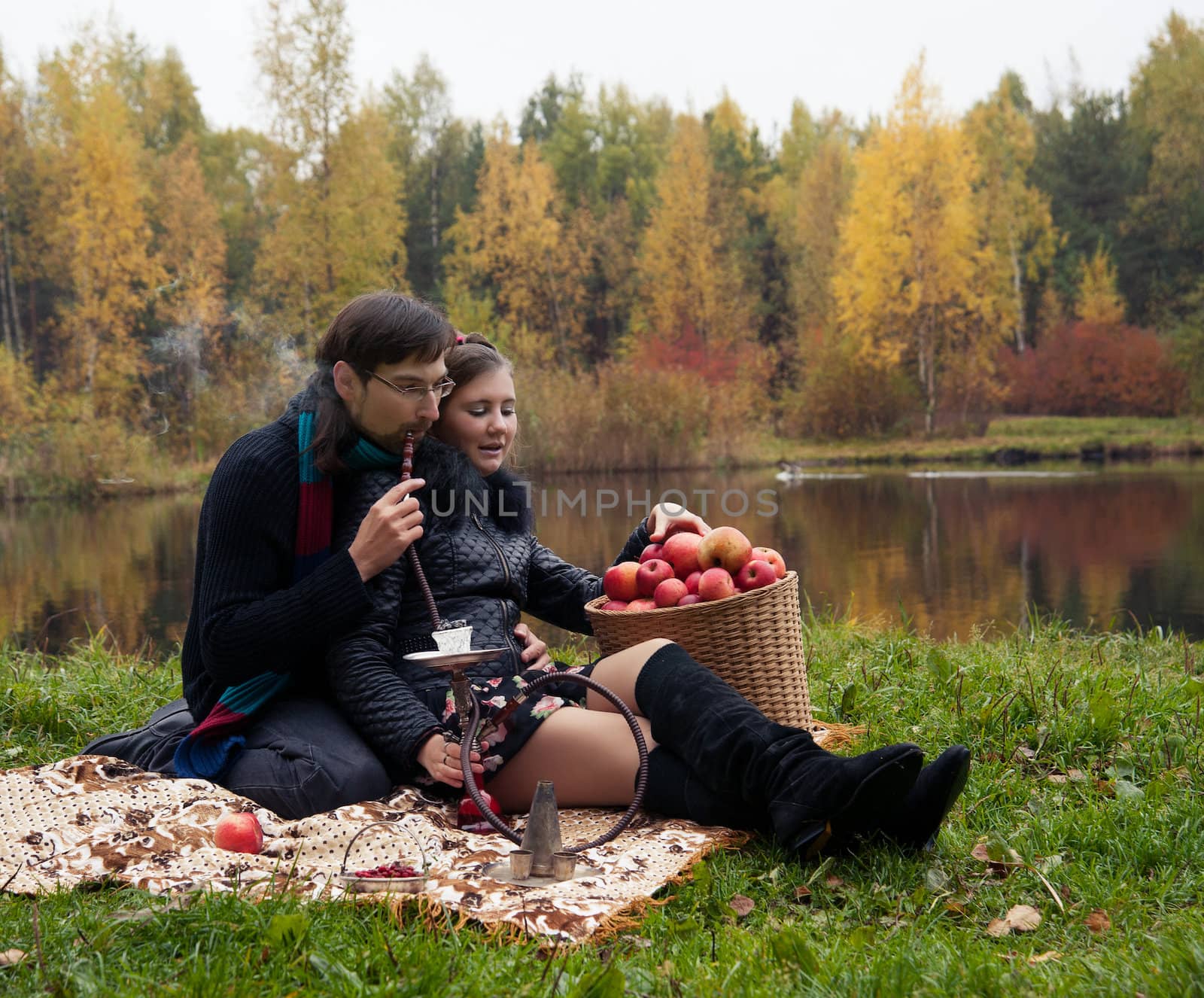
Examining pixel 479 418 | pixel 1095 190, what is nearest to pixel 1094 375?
pixel 1095 190

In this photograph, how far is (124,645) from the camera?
6.75 m

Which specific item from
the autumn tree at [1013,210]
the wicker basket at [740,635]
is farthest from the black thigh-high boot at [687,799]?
the autumn tree at [1013,210]

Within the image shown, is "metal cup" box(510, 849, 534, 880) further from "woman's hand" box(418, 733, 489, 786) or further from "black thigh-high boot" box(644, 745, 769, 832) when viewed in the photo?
"black thigh-high boot" box(644, 745, 769, 832)

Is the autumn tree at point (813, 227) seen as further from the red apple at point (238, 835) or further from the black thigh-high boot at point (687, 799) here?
the red apple at point (238, 835)

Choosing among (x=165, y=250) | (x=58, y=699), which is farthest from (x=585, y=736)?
(x=165, y=250)

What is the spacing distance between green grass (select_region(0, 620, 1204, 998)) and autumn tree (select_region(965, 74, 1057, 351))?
2915 centimetres

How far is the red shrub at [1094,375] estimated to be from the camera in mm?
25656

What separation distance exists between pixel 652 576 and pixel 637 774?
70 cm

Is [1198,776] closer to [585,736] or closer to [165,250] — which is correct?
[585,736]

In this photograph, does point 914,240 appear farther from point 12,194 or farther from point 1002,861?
point 1002,861

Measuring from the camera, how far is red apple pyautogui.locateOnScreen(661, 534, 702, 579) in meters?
3.27

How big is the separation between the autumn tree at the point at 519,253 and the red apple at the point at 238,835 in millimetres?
27983

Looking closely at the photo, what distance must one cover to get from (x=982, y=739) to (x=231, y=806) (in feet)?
6.74

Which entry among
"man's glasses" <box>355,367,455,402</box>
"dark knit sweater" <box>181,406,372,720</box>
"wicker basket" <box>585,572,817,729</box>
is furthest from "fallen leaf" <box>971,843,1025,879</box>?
"man's glasses" <box>355,367,455,402</box>
